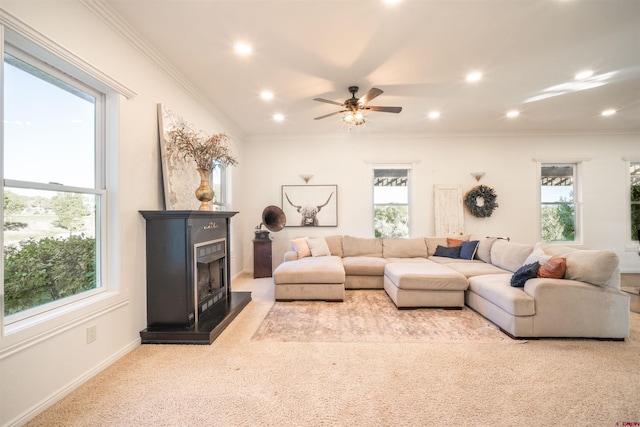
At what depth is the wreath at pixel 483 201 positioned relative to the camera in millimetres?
5371

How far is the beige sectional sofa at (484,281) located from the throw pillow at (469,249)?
0.03 meters

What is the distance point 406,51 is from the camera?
2.67m

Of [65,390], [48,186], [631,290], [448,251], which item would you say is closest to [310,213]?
[448,251]

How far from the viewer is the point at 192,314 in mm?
2602

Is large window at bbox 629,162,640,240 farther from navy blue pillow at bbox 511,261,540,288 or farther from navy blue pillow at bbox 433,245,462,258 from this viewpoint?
navy blue pillow at bbox 511,261,540,288

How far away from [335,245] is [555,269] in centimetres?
314

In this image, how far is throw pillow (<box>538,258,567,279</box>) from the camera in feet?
8.74

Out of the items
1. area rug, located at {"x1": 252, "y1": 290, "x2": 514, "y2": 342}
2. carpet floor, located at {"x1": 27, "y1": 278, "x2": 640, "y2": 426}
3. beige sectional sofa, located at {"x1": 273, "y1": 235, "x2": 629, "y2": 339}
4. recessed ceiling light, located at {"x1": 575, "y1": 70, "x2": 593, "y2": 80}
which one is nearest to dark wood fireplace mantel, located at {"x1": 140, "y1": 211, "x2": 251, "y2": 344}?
carpet floor, located at {"x1": 27, "y1": 278, "x2": 640, "y2": 426}

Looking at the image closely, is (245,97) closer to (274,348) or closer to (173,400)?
(274,348)

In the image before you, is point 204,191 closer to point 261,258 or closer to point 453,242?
point 261,258

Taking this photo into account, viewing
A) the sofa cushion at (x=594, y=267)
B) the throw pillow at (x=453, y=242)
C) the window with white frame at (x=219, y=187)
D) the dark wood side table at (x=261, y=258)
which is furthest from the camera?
the dark wood side table at (x=261, y=258)

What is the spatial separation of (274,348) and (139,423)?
1068mm

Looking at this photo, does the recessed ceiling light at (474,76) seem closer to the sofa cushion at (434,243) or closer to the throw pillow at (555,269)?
the throw pillow at (555,269)

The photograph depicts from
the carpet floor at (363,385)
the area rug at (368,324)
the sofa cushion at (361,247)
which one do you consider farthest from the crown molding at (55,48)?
the sofa cushion at (361,247)
